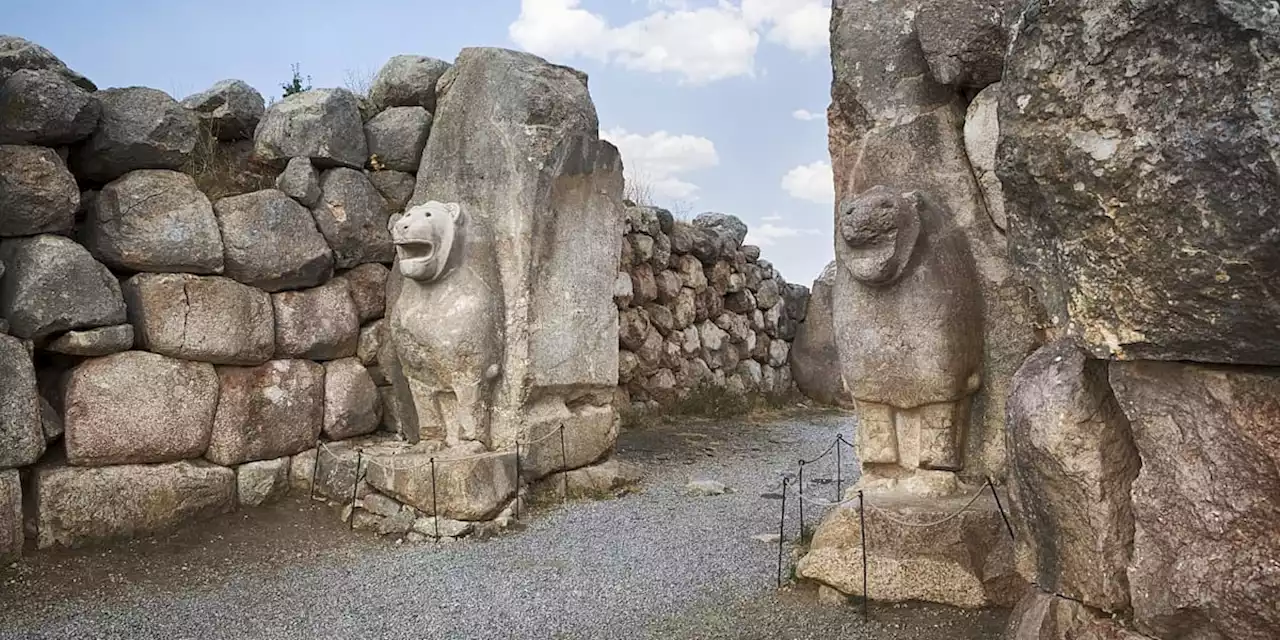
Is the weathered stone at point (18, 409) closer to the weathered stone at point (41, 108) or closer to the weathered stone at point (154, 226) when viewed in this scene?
the weathered stone at point (154, 226)

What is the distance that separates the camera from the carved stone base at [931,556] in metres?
3.46

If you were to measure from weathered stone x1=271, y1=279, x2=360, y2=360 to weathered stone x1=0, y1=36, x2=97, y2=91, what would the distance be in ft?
4.92

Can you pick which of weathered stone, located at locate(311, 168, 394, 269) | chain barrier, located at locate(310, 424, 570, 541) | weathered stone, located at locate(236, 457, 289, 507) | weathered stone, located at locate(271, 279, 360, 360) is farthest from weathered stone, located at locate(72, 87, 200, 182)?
chain barrier, located at locate(310, 424, 570, 541)

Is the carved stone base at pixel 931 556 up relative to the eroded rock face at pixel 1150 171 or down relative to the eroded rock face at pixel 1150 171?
down

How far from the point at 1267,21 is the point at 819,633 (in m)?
2.53

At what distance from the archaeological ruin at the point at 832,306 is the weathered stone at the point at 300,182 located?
0.08 feet

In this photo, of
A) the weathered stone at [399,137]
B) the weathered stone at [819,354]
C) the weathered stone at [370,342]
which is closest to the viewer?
the weathered stone at [370,342]

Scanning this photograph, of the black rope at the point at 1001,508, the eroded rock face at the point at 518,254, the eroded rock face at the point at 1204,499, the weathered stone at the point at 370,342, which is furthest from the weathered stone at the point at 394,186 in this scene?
the eroded rock face at the point at 1204,499

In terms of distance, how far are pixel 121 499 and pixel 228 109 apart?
236 cm

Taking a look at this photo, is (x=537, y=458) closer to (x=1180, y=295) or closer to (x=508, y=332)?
(x=508, y=332)

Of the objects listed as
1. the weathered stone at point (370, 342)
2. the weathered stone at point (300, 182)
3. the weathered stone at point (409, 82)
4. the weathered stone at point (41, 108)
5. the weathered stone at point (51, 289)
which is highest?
the weathered stone at point (409, 82)

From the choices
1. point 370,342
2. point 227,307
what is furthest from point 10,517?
point 370,342

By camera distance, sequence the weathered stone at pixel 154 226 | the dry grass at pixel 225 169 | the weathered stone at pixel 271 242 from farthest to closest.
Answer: the dry grass at pixel 225 169 → the weathered stone at pixel 271 242 → the weathered stone at pixel 154 226

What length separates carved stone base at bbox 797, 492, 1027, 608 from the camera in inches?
136
